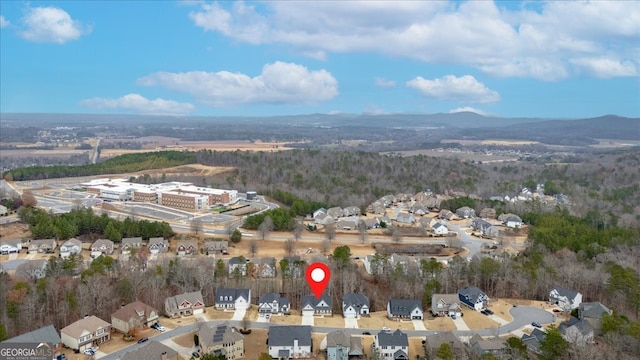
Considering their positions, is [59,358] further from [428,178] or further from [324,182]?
[428,178]

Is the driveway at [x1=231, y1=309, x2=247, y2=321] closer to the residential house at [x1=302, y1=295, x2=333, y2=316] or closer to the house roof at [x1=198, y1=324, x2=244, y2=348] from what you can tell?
the house roof at [x1=198, y1=324, x2=244, y2=348]

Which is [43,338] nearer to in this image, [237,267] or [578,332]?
[237,267]

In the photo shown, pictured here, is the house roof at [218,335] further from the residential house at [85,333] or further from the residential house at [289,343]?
the residential house at [85,333]

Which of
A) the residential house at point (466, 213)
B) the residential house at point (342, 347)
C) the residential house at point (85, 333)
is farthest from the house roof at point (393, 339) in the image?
the residential house at point (466, 213)

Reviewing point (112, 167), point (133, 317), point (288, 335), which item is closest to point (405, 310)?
point (288, 335)

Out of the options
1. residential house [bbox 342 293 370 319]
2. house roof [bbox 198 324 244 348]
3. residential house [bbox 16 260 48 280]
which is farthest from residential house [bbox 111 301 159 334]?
residential house [bbox 342 293 370 319]

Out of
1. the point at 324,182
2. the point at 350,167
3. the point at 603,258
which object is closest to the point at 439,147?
the point at 350,167
